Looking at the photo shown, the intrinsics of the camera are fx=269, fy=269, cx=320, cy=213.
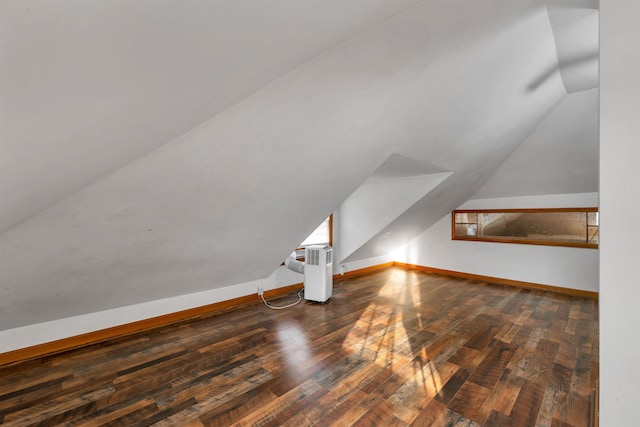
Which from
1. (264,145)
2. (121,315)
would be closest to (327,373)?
(264,145)

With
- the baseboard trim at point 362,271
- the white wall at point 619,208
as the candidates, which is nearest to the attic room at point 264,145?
the white wall at point 619,208

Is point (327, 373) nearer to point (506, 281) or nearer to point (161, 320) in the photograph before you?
point (161, 320)

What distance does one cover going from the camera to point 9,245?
173 cm

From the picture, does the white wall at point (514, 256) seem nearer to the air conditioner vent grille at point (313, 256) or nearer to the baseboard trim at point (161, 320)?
the baseboard trim at point (161, 320)

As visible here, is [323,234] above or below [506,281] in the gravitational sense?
above

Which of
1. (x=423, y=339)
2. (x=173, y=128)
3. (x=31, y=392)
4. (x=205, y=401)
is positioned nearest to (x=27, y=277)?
(x=31, y=392)

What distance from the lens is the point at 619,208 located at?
1.09 m

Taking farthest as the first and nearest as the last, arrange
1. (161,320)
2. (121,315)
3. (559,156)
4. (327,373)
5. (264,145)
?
(559,156) < (161,320) < (121,315) < (327,373) < (264,145)

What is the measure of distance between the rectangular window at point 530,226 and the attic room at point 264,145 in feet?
0.66

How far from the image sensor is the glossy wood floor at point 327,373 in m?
1.70

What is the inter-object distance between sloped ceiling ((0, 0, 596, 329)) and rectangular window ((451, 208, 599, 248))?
1878 mm

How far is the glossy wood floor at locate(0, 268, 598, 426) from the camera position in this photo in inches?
67.1

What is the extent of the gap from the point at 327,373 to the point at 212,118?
6.62 ft

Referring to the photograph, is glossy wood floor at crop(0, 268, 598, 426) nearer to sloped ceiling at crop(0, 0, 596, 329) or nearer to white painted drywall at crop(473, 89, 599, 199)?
sloped ceiling at crop(0, 0, 596, 329)
